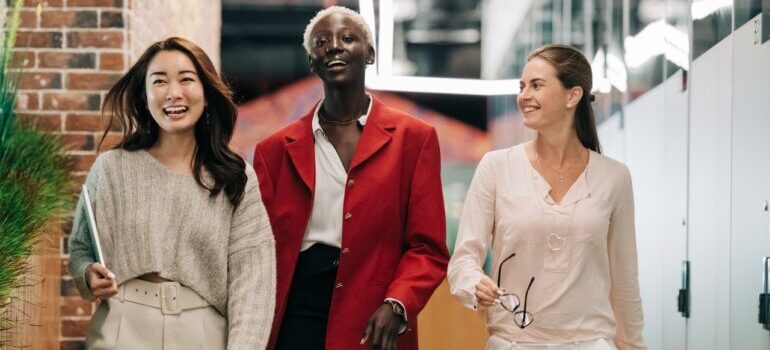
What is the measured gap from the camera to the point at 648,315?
5043mm

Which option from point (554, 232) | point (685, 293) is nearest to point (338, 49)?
point (554, 232)

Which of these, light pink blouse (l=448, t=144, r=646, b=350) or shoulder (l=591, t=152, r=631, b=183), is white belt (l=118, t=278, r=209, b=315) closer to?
light pink blouse (l=448, t=144, r=646, b=350)

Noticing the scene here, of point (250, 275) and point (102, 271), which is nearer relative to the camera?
point (102, 271)

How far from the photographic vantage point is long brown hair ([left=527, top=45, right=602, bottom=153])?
288 centimetres

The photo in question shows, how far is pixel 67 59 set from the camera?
14.4ft

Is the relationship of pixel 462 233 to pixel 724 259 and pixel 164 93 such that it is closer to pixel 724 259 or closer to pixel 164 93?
pixel 164 93

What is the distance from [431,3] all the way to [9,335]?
662cm

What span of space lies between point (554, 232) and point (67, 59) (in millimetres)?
2365

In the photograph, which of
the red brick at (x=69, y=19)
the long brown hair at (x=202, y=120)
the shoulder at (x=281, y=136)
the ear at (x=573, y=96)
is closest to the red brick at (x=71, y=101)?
the red brick at (x=69, y=19)

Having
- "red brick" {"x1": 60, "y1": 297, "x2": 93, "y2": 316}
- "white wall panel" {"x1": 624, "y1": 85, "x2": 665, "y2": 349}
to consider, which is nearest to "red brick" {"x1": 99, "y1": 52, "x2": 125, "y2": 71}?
"red brick" {"x1": 60, "y1": 297, "x2": 93, "y2": 316}

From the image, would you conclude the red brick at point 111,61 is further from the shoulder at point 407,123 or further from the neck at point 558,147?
the neck at point 558,147

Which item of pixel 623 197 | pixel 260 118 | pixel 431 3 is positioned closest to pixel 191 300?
pixel 623 197

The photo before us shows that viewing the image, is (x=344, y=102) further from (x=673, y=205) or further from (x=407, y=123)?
(x=673, y=205)

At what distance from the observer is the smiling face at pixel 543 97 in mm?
2854
